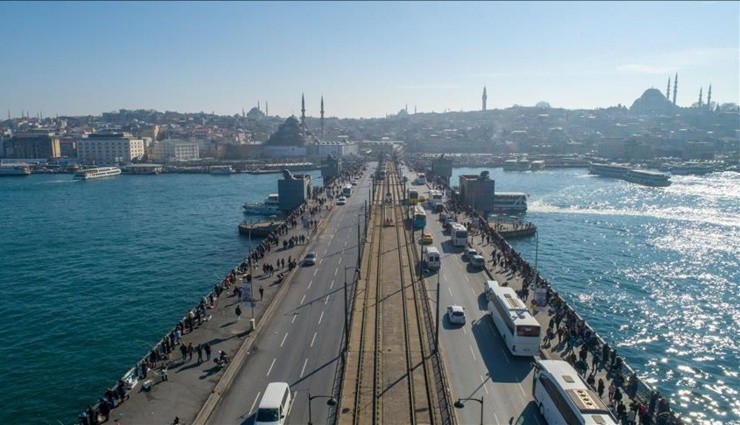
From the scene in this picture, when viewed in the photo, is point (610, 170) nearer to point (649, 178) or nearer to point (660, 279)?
point (649, 178)

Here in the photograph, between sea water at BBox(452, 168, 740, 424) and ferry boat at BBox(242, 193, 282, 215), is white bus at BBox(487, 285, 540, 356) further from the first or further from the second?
ferry boat at BBox(242, 193, 282, 215)

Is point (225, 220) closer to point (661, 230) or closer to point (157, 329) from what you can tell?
point (157, 329)

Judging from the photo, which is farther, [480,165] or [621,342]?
[480,165]

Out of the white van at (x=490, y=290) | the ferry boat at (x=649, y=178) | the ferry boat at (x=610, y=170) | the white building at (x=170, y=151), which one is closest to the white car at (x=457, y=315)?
the white van at (x=490, y=290)

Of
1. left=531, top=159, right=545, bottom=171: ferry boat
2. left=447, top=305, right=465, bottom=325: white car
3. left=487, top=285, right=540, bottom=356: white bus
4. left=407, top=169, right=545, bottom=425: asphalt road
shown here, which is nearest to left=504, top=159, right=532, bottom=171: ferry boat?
left=531, top=159, right=545, bottom=171: ferry boat

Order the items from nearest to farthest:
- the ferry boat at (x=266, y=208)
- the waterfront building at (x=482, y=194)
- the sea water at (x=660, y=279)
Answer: the sea water at (x=660, y=279) → the waterfront building at (x=482, y=194) → the ferry boat at (x=266, y=208)

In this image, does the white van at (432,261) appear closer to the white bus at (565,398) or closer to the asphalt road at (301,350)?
the asphalt road at (301,350)

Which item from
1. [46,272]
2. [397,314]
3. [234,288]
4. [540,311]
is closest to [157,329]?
[234,288]
